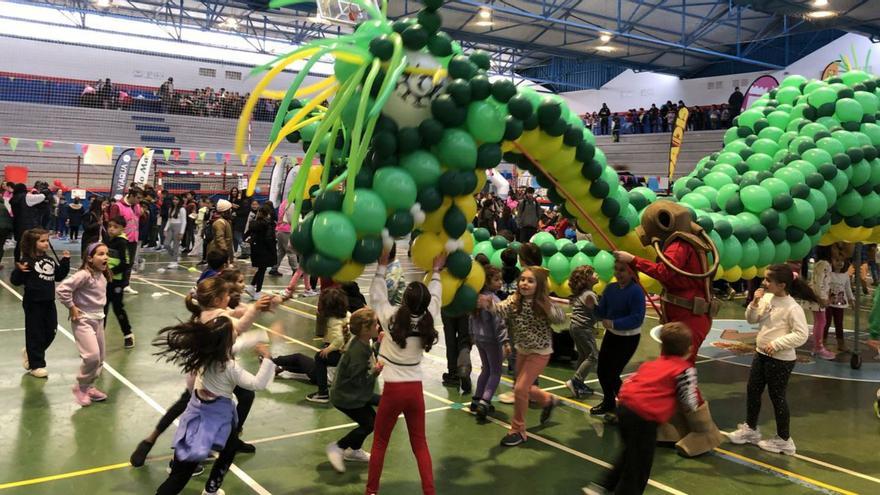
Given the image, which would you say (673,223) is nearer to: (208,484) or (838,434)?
(838,434)

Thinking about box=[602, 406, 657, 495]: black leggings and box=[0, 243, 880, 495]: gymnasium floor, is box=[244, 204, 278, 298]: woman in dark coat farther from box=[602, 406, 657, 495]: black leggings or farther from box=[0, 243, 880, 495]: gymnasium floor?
box=[602, 406, 657, 495]: black leggings

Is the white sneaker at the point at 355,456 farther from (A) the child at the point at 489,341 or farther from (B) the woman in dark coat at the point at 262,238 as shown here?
(B) the woman in dark coat at the point at 262,238

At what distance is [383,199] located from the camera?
13.1ft

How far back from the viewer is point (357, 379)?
4.51 metres

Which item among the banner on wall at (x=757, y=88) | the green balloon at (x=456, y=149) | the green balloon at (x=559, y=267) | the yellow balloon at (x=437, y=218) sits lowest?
the green balloon at (x=559, y=267)

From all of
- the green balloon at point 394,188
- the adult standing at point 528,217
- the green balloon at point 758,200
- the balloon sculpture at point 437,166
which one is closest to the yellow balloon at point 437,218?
the balloon sculpture at point 437,166

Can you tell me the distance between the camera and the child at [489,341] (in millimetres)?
5688

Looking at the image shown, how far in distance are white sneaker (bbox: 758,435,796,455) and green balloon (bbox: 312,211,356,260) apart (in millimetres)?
3671

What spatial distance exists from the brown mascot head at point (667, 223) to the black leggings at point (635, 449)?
1840 mm

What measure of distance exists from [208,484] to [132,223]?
7.95 metres

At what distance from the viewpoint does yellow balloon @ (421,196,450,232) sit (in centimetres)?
434

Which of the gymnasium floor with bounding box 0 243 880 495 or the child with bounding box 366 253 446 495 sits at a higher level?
the child with bounding box 366 253 446 495

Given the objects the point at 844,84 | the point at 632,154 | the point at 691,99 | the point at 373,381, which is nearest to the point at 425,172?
the point at 373,381

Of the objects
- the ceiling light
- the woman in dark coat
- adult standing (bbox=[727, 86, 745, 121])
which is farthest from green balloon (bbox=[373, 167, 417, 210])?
adult standing (bbox=[727, 86, 745, 121])
